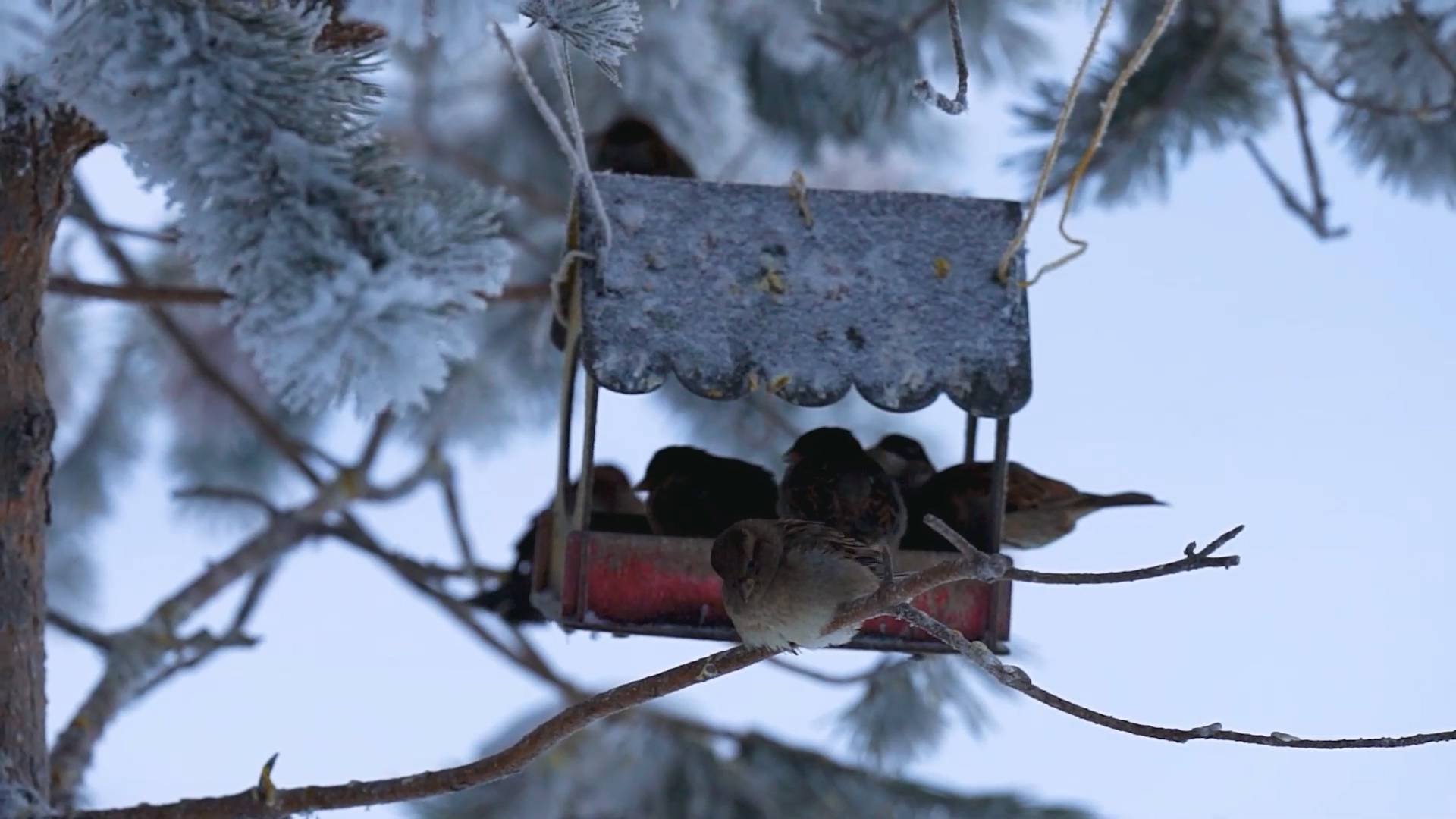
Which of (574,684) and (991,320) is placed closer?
(991,320)

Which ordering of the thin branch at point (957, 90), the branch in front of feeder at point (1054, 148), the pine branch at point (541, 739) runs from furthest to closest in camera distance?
the branch in front of feeder at point (1054, 148)
the thin branch at point (957, 90)
the pine branch at point (541, 739)

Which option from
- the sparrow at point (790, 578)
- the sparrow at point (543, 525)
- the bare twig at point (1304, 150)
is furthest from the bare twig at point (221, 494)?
the bare twig at point (1304, 150)

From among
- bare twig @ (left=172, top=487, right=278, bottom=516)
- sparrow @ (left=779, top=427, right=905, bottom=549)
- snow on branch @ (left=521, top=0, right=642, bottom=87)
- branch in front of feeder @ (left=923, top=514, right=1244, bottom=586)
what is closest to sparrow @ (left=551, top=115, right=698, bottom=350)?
bare twig @ (left=172, top=487, right=278, bottom=516)

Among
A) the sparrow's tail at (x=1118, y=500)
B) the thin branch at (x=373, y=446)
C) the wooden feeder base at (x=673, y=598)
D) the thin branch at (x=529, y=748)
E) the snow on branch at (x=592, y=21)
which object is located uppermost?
the snow on branch at (x=592, y=21)

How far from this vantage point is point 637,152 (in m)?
3.40

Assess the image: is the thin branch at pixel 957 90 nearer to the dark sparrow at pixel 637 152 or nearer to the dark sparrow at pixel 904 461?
the dark sparrow at pixel 904 461

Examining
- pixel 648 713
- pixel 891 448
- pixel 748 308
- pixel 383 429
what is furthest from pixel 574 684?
pixel 748 308

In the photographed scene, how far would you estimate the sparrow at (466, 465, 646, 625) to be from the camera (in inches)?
101

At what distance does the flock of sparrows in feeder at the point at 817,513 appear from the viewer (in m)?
1.80

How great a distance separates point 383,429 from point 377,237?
101 inches

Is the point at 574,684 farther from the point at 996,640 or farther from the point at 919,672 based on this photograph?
the point at 996,640

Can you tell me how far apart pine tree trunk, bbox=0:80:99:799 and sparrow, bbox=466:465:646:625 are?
724mm

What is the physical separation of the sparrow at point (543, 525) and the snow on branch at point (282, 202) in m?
0.91

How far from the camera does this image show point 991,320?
2.04 meters
